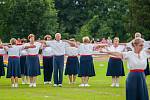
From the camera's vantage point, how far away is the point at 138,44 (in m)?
11.8

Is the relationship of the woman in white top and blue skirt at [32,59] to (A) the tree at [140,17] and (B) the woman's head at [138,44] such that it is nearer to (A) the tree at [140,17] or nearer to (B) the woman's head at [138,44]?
(B) the woman's head at [138,44]

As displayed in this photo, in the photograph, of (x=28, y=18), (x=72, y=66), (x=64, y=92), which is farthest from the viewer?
(x=28, y=18)

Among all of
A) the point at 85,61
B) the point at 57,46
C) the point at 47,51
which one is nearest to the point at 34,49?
the point at 57,46

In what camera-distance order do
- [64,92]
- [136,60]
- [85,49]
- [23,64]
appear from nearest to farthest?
1. [136,60]
2. [64,92]
3. [85,49]
4. [23,64]

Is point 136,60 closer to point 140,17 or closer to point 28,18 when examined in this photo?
point 140,17

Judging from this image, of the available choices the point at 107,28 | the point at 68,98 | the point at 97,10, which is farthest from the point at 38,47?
the point at 97,10

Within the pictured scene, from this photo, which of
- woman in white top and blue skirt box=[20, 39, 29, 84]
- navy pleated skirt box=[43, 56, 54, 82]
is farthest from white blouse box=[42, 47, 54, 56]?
woman in white top and blue skirt box=[20, 39, 29, 84]

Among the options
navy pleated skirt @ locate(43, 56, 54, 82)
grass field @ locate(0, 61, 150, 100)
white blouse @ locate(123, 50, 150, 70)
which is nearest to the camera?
white blouse @ locate(123, 50, 150, 70)

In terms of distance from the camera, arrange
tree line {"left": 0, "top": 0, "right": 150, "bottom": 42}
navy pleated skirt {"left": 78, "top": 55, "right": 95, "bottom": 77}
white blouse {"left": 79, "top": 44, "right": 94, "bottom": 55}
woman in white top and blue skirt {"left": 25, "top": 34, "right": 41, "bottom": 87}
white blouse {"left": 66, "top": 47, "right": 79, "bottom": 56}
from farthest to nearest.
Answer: tree line {"left": 0, "top": 0, "right": 150, "bottom": 42} < white blouse {"left": 66, "top": 47, "right": 79, "bottom": 56} < navy pleated skirt {"left": 78, "top": 55, "right": 95, "bottom": 77} < white blouse {"left": 79, "top": 44, "right": 94, "bottom": 55} < woman in white top and blue skirt {"left": 25, "top": 34, "right": 41, "bottom": 87}

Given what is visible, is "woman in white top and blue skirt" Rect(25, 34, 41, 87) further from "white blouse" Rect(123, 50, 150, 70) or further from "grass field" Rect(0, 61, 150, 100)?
"white blouse" Rect(123, 50, 150, 70)

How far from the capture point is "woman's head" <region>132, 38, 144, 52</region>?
11758 millimetres

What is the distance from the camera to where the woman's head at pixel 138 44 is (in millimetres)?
11758

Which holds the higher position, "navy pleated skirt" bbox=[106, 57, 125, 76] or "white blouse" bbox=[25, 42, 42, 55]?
"white blouse" bbox=[25, 42, 42, 55]

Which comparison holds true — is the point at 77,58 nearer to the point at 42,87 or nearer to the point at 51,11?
the point at 42,87
